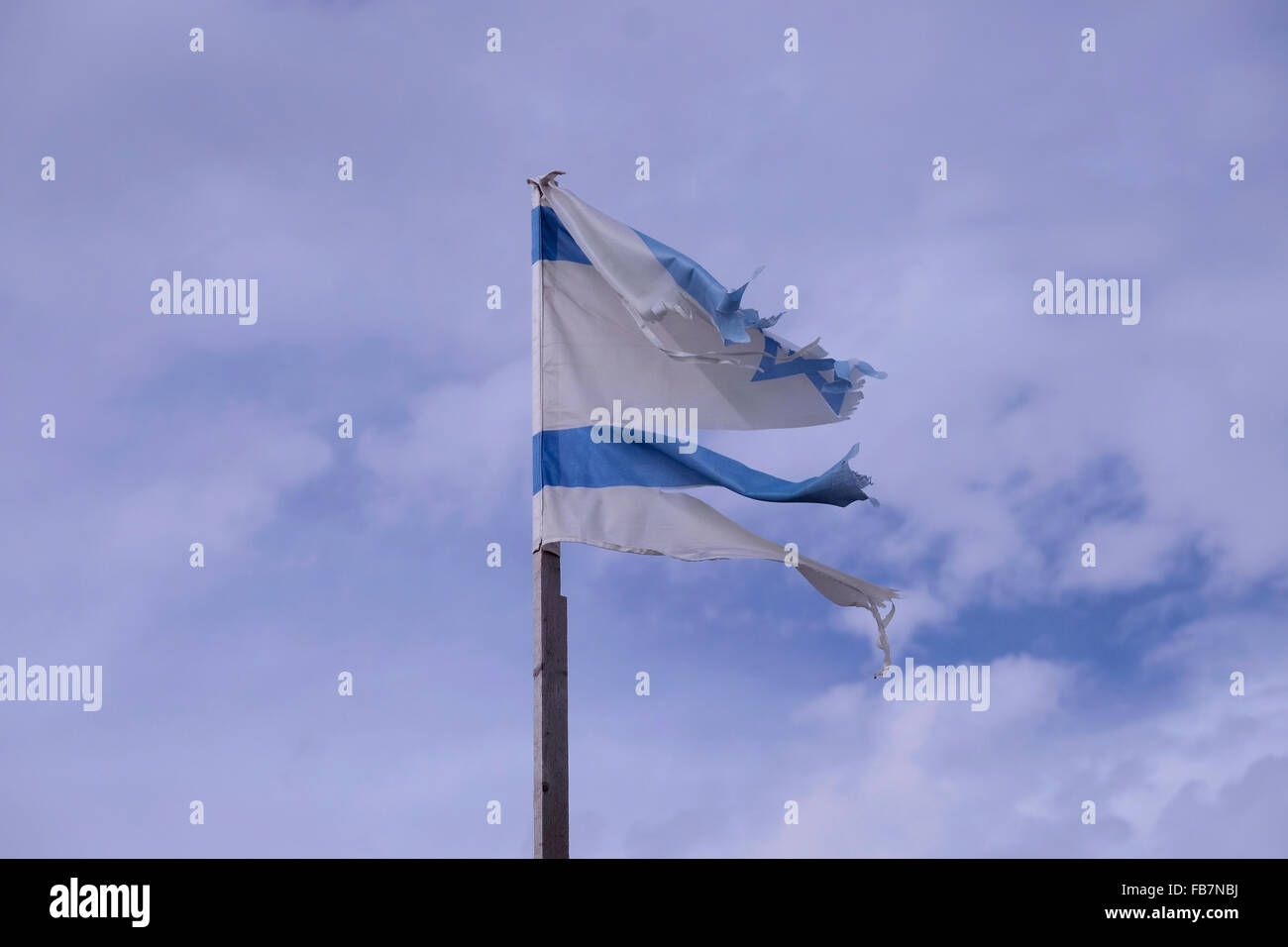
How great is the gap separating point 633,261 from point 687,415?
136 cm

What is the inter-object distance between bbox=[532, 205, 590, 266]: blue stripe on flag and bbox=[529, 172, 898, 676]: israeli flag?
11 mm

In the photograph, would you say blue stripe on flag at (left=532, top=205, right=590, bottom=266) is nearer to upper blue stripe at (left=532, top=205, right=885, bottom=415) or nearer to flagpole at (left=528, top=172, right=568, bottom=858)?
upper blue stripe at (left=532, top=205, right=885, bottom=415)

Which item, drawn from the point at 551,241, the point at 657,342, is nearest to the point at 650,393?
the point at 657,342

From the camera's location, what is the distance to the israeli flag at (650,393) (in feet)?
40.0

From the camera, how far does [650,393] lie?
1283 centimetres

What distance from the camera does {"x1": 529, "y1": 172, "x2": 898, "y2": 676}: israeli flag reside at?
12188 millimetres

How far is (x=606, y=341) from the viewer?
1285 cm

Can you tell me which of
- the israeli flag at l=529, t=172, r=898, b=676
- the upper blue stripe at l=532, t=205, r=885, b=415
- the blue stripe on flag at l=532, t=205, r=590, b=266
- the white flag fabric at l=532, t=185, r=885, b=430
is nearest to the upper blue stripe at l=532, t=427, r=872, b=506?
the israeli flag at l=529, t=172, r=898, b=676

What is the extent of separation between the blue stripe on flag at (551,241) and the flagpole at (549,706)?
2320 millimetres

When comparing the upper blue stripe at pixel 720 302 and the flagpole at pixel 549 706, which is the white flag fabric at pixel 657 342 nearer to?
the upper blue stripe at pixel 720 302

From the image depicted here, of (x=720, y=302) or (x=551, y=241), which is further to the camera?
(x=551, y=241)

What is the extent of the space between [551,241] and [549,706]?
13.3 ft

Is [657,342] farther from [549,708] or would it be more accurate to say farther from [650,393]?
[549,708]
